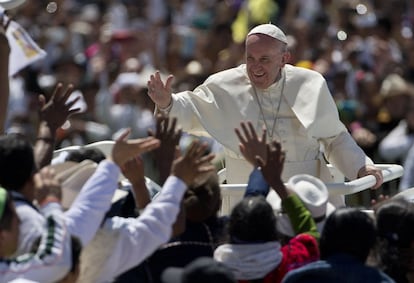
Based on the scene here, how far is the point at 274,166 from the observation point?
22.3 ft

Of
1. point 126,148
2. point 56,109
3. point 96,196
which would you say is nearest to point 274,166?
point 126,148

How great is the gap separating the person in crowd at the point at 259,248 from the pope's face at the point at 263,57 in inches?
85.1

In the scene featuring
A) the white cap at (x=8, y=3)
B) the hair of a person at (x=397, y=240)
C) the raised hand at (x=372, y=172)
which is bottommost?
the raised hand at (x=372, y=172)

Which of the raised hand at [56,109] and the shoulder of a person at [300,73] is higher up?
the raised hand at [56,109]

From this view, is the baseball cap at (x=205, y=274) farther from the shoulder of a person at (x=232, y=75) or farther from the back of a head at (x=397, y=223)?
the shoulder of a person at (x=232, y=75)

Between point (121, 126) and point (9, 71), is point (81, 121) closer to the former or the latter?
point (121, 126)

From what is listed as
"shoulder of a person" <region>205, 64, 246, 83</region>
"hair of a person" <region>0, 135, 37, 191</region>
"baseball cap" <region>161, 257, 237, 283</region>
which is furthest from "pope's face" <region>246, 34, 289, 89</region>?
"baseball cap" <region>161, 257, 237, 283</region>

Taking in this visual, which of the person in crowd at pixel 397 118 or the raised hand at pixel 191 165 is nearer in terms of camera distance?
the raised hand at pixel 191 165

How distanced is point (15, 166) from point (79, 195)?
1.00ft

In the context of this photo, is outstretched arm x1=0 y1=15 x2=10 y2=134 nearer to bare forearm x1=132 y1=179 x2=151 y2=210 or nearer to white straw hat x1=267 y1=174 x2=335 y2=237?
bare forearm x1=132 y1=179 x2=151 y2=210

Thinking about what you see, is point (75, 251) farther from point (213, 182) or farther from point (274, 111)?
point (274, 111)

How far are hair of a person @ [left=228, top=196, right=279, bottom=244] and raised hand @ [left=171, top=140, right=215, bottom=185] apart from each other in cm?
24

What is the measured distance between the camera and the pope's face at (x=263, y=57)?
340 inches

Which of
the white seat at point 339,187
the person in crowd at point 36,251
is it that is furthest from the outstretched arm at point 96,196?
the white seat at point 339,187
